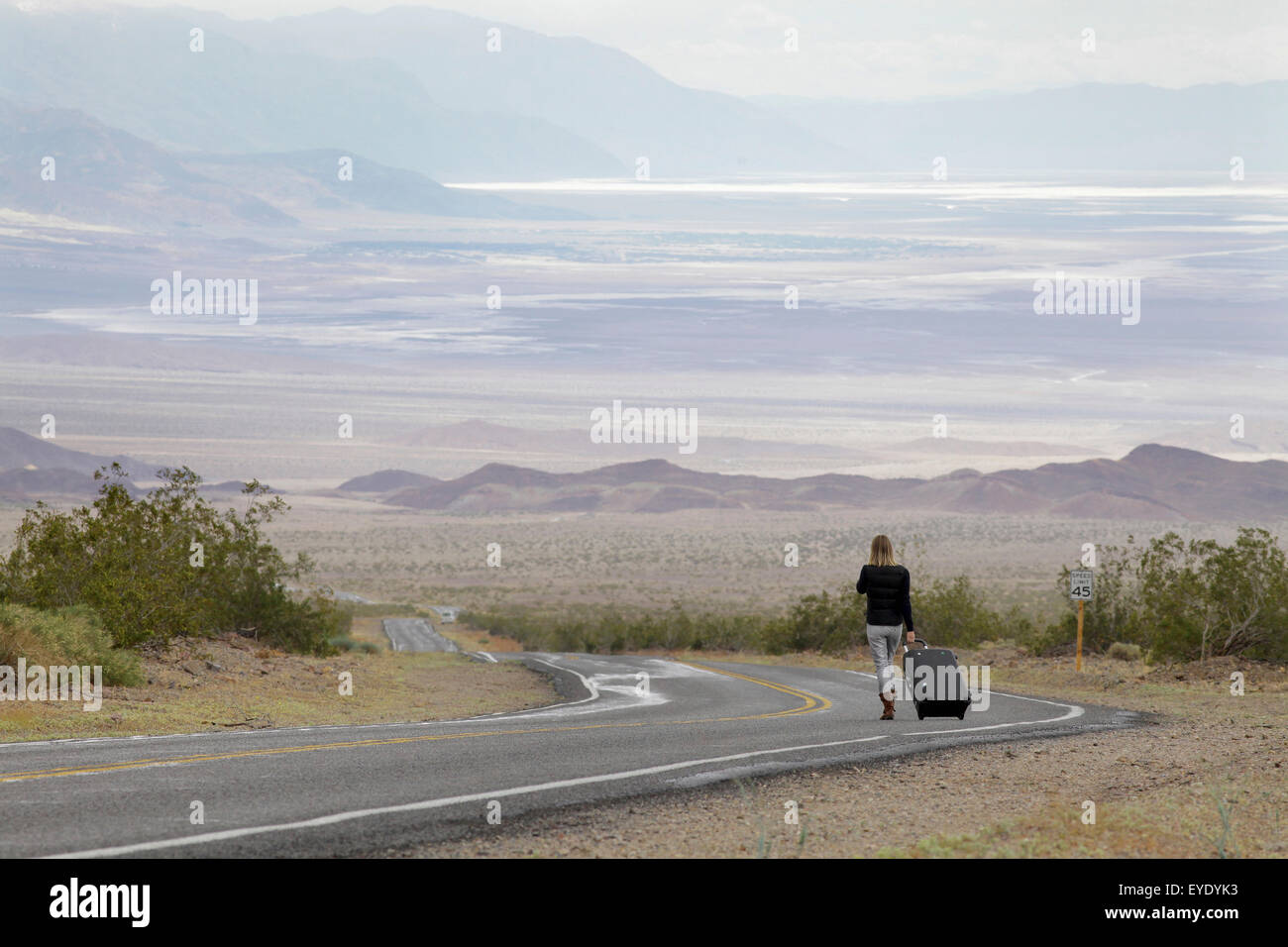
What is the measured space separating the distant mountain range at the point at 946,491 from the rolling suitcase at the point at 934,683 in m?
144

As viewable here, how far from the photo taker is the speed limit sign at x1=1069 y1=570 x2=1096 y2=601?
26.2 metres

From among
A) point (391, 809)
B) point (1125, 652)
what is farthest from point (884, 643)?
point (1125, 652)

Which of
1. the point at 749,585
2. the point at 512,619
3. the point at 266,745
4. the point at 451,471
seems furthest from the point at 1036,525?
the point at 266,745

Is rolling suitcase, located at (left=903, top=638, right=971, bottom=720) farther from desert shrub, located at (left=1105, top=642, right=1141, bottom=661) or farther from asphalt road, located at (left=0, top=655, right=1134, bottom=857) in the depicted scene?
desert shrub, located at (left=1105, top=642, right=1141, bottom=661)

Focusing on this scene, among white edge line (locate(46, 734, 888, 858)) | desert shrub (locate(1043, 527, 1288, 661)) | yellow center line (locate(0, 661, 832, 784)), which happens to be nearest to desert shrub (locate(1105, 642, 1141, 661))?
desert shrub (locate(1043, 527, 1288, 661))

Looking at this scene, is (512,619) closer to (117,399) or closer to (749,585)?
(749,585)

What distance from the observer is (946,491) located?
171 metres

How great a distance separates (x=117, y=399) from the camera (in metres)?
171

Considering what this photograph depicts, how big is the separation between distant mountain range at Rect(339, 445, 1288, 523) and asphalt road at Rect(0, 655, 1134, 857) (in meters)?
145

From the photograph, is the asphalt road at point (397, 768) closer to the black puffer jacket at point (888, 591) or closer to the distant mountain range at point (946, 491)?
→ the black puffer jacket at point (888, 591)

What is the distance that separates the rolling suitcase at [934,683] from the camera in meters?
15.3

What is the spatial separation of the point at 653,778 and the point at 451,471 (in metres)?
186

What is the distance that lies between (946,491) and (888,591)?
16138 cm

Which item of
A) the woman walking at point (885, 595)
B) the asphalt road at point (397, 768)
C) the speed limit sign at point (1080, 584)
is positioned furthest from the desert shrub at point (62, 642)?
the speed limit sign at point (1080, 584)
